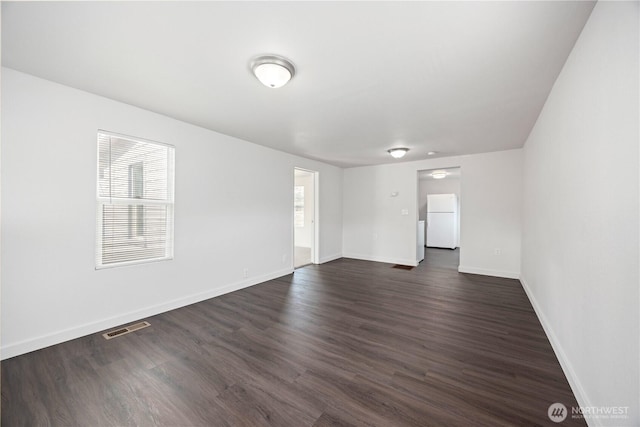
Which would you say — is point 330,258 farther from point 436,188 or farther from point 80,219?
point 436,188

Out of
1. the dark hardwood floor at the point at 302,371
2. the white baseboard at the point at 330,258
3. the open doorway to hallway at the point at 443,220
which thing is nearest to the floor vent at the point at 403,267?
the white baseboard at the point at 330,258

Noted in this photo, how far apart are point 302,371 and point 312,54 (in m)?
2.41

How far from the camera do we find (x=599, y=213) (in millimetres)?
1391

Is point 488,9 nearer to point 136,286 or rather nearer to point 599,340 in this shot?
point 599,340

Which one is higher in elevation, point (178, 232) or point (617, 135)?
point (617, 135)

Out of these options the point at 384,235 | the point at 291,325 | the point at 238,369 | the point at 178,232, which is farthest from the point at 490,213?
the point at 178,232

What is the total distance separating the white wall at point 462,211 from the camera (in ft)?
15.8

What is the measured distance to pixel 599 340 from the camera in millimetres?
1401

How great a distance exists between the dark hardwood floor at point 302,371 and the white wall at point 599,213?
0.45 m

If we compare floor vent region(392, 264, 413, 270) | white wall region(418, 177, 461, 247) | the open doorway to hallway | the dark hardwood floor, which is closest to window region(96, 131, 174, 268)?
the dark hardwood floor

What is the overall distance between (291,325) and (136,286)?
1.82 m

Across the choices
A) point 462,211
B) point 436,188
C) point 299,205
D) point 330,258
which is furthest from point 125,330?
point 436,188

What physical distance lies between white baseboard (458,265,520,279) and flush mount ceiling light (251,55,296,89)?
4983 millimetres

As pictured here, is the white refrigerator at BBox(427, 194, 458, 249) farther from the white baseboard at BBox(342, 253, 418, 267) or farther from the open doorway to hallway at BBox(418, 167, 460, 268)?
the white baseboard at BBox(342, 253, 418, 267)
